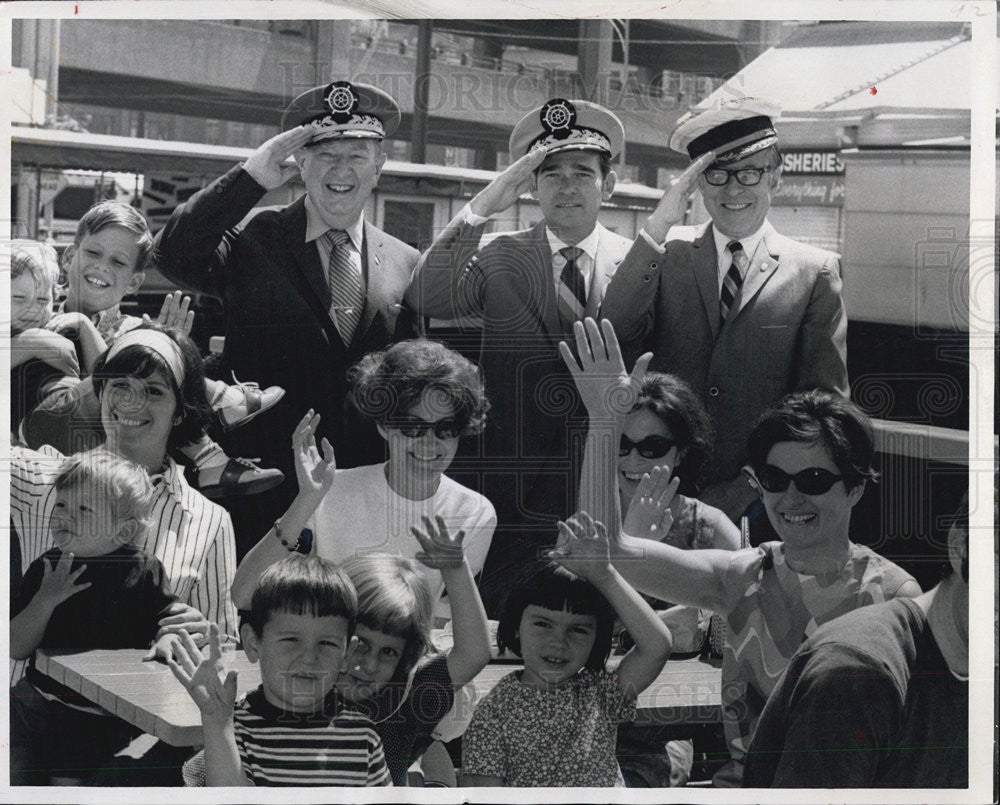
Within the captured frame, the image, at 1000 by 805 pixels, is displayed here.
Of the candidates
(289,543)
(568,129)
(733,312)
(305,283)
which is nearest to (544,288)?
(568,129)

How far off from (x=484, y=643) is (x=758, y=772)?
2.87ft

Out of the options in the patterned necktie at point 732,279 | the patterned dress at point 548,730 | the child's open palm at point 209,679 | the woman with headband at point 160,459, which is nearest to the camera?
the child's open palm at point 209,679

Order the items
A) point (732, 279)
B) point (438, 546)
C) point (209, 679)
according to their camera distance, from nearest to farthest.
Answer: point (209, 679), point (438, 546), point (732, 279)

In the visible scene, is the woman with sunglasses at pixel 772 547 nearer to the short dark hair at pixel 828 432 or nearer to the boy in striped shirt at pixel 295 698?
the short dark hair at pixel 828 432

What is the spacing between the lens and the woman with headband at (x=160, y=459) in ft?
12.1

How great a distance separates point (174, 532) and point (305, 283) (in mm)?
798

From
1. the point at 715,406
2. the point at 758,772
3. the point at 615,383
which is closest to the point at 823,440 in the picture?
the point at 715,406

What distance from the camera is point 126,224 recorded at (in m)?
3.67

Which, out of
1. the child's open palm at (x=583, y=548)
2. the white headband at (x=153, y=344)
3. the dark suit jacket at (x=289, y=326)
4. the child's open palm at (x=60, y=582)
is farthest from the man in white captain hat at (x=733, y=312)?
the child's open palm at (x=60, y=582)

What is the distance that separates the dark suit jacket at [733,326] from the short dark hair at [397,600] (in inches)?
34.7

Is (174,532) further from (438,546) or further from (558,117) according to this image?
(558,117)

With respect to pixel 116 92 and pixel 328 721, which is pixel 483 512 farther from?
pixel 116 92

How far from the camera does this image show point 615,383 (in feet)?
12.2

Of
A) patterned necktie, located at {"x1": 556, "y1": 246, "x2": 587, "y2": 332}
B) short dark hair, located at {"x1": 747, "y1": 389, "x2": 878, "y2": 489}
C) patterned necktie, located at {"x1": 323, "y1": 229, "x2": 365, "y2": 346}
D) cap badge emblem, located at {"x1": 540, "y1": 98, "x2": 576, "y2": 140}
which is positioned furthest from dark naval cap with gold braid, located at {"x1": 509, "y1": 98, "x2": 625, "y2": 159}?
short dark hair, located at {"x1": 747, "y1": 389, "x2": 878, "y2": 489}
